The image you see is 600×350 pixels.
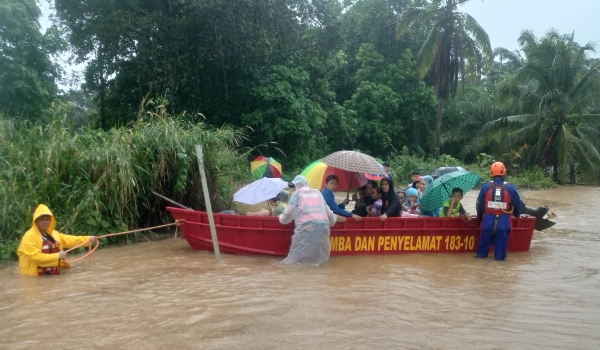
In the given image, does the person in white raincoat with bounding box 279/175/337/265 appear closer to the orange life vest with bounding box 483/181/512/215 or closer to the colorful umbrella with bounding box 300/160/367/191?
the colorful umbrella with bounding box 300/160/367/191

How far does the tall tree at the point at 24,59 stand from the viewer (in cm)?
1969

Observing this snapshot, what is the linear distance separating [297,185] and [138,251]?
352cm

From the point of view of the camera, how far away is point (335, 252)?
9.81m

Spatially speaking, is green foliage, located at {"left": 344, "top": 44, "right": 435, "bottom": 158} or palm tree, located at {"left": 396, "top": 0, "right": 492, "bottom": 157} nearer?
palm tree, located at {"left": 396, "top": 0, "right": 492, "bottom": 157}

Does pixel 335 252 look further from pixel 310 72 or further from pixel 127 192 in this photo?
pixel 310 72

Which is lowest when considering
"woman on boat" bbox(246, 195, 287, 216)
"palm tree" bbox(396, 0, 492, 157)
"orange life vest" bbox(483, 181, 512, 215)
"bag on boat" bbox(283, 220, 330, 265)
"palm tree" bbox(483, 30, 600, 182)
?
"bag on boat" bbox(283, 220, 330, 265)

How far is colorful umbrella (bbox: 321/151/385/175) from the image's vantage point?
9.62 m

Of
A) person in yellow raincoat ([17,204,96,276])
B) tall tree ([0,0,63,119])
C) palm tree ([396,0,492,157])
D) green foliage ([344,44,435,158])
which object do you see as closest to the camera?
person in yellow raincoat ([17,204,96,276])

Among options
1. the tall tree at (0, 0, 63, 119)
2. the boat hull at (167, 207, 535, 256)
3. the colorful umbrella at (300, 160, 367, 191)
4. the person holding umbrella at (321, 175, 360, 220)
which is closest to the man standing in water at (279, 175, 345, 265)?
the person holding umbrella at (321, 175, 360, 220)

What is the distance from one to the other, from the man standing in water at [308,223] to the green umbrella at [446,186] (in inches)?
90.7

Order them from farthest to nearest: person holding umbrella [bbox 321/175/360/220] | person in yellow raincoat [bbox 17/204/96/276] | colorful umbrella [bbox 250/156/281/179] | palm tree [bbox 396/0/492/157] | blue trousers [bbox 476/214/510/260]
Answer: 1. palm tree [bbox 396/0/492/157]
2. colorful umbrella [bbox 250/156/281/179]
3. blue trousers [bbox 476/214/510/260]
4. person holding umbrella [bbox 321/175/360/220]
5. person in yellow raincoat [bbox 17/204/96/276]

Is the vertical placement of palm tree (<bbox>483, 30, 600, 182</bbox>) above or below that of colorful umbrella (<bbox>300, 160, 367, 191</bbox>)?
above

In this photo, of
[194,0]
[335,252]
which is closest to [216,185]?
[335,252]

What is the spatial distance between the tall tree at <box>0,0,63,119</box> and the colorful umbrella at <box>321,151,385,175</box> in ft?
46.0
